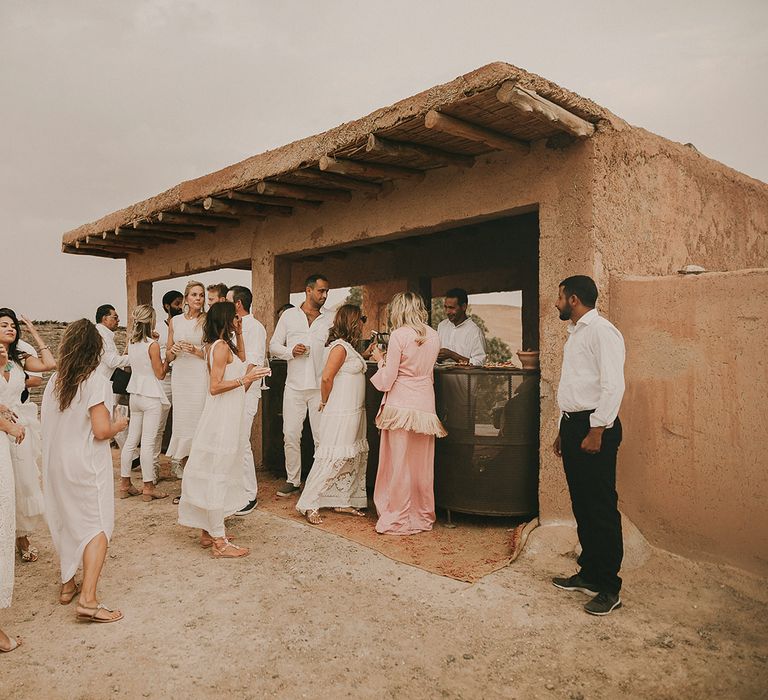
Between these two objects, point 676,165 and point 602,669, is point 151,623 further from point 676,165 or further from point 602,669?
point 676,165

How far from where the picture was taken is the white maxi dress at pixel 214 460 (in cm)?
450

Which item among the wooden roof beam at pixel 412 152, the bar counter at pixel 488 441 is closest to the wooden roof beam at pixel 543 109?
the wooden roof beam at pixel 412 152

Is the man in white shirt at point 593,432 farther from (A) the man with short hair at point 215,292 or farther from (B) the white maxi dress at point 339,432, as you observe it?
(A) the man with short hair at point 215,292

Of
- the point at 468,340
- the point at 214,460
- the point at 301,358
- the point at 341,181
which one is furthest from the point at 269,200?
the point at 214,460

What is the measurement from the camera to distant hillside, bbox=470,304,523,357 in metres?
63.3

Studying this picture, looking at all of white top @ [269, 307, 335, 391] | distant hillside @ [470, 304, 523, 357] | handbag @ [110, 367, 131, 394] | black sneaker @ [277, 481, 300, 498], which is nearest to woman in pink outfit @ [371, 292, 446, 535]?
white top @ [269, 307, 335, 391]

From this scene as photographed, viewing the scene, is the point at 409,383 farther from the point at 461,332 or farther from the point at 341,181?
the point at 341,181

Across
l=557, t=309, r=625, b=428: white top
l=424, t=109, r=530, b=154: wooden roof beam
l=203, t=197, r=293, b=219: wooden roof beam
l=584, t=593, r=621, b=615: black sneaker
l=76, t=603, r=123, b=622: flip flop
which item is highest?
l=424, t=109, r=530, b=154: wooden roof beam

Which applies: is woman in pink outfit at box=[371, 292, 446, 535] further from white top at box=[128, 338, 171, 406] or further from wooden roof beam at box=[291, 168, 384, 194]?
white top at box=[128, 338, 171, 406]

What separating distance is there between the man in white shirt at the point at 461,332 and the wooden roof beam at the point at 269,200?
5.79ft

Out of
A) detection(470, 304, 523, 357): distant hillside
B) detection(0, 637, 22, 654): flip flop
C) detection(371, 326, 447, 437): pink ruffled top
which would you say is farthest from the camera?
detection(470, 304, 523, 357): distant hillside

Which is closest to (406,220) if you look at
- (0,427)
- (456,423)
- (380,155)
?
(380,155)

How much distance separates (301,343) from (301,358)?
6.1 inches

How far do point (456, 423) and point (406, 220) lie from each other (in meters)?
1.90
